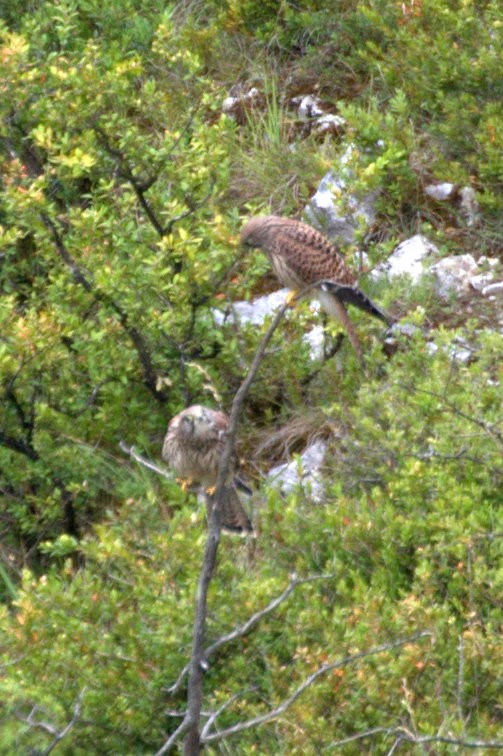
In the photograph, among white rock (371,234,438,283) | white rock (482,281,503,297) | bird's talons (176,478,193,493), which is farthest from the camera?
white rock (371,234,438,283)

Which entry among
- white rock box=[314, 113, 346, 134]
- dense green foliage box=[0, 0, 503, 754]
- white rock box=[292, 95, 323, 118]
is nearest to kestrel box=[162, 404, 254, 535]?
dense green foliage box=[0, 0, 503, 754]

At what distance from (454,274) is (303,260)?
115 centimetres

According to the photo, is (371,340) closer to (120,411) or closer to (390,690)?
(120,411)

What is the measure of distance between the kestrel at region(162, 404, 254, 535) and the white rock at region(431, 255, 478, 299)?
A: 1467 millimetres

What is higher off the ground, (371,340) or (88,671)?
(88,671)

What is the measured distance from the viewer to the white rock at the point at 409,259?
759 centimetres

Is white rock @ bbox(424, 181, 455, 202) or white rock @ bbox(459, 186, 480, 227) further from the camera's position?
white rock @ bbox(424, 181, 455, 202)

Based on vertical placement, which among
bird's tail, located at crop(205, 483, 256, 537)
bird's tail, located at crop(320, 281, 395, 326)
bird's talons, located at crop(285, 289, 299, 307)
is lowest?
bird's tail, located at crop(205, 483, 256, 537)

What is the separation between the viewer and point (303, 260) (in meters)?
6.68

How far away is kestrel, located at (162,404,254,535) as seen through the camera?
645cm

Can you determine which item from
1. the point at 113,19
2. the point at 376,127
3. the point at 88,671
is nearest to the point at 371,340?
the point at 376,127

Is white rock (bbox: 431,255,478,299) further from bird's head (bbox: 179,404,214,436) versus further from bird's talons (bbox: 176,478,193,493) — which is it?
bird's talons (bbox: 176,478,193,493)

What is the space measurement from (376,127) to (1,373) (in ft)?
8.33

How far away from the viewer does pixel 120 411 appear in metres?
7.04
